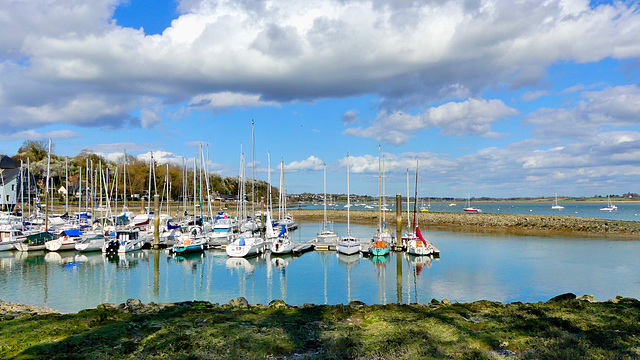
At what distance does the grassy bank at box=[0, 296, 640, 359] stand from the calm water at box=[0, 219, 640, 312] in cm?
868

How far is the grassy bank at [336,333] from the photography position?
10344 mm

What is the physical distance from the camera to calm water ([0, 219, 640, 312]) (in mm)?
24625

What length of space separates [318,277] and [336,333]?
19.0 m

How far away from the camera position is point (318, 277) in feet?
101

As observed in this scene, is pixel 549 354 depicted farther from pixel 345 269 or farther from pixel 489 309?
pixel 345 269

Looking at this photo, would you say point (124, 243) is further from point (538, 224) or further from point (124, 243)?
point (538, 224)

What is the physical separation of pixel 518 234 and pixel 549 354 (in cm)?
5730

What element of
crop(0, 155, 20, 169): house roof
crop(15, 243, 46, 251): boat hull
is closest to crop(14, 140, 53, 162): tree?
crop(0, 155, 20, 169): house roof

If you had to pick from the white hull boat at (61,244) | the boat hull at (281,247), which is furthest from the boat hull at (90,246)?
the boat hull at (281,247)

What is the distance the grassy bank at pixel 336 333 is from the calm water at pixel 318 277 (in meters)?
8.68

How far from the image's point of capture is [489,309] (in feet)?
50.7

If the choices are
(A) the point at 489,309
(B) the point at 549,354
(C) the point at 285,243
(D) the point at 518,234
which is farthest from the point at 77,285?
(D) the point at 518,234

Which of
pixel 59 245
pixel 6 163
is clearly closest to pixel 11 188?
pixel 6 163

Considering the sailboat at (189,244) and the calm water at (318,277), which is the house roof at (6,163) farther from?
the sailboat at (189,244)
